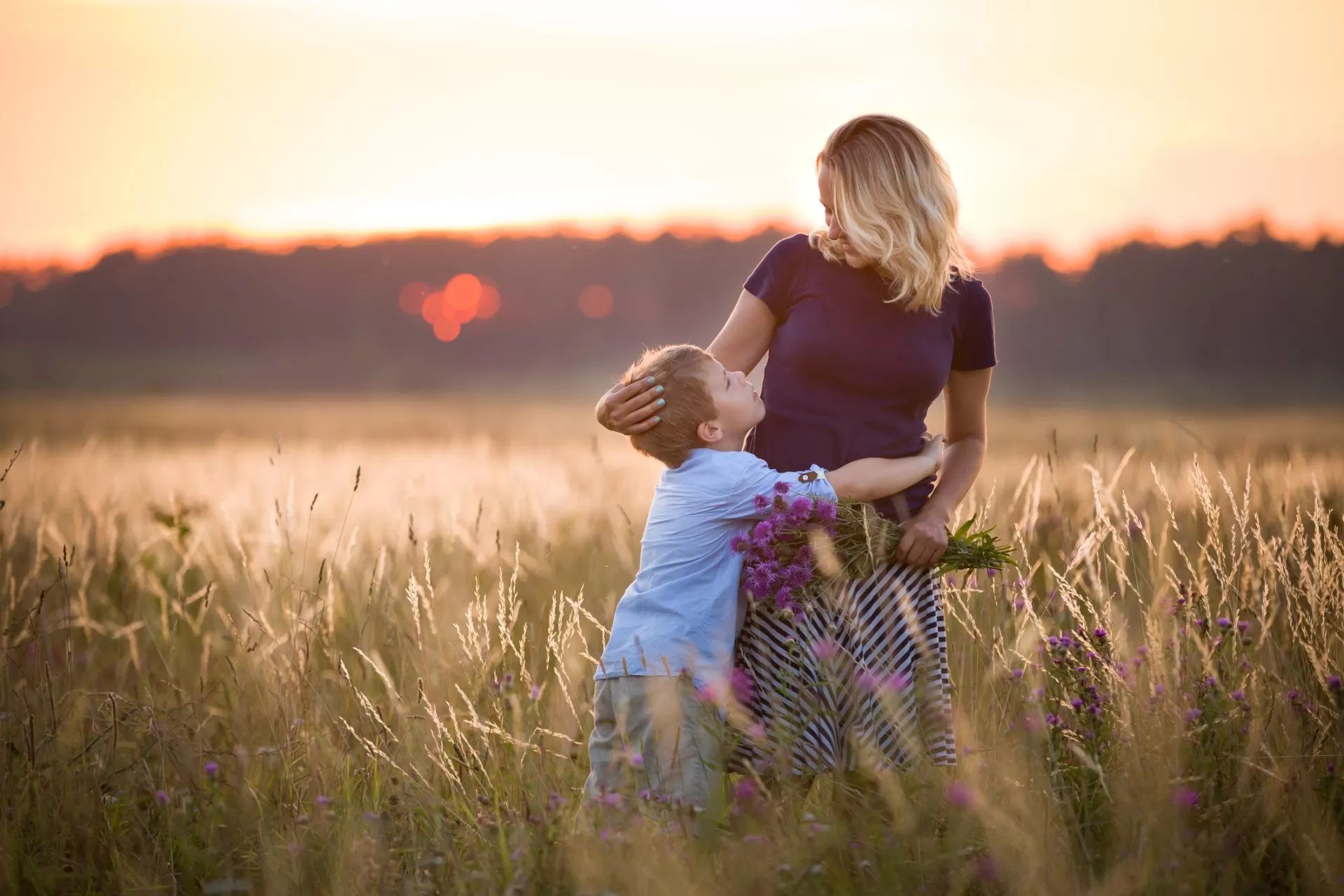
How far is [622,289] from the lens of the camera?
56.9 m

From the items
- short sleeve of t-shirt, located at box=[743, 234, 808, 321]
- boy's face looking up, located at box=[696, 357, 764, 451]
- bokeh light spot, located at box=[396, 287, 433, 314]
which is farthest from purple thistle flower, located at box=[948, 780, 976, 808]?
bokeh light spot, located at box=[396, 287, 433, 314]

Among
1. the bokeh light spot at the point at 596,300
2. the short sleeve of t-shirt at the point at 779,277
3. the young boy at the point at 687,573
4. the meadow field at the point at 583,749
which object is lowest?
the meadow field at the point at 583,749

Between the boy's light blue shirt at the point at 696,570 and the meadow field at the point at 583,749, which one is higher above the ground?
the boy's light blue shirt at the point at 696,570

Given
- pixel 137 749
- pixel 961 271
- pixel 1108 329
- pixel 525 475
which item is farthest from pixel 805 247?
pixel 1108 329

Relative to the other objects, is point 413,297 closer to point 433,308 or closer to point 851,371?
point 433,308

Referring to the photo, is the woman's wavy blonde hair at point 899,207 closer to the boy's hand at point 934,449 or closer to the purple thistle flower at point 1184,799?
the boy's hand at point 934,449

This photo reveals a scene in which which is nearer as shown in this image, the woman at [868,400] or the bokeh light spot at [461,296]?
the woman at [868,400]

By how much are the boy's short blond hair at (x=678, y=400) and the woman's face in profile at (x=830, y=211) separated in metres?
0.47

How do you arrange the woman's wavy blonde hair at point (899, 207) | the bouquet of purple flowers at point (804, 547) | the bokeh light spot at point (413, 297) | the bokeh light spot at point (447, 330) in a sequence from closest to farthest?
the bouquet of purple flowers at point (804, 547) < the woman's wavy blonde hair at point (899, 207) < the bokeh light spot at point (413, 297) < the bokeh light spot at point (447, 330)

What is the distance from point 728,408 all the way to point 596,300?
55.4 m

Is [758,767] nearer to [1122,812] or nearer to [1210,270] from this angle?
[1122,812]

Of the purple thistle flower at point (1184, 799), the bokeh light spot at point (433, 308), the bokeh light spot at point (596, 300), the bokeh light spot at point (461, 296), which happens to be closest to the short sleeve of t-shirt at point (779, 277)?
the purple thistle flower at point (1184, 799)

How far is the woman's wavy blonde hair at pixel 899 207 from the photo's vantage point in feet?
9.32

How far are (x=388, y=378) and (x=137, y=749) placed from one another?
183ft
